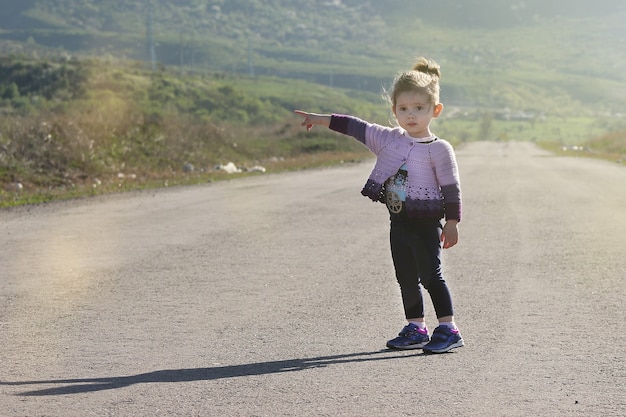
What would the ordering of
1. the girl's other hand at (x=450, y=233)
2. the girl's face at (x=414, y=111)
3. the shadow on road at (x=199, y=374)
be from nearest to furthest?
1. the shadow on road at (x=199, y=374)
2. the girl's other hand at (x=450, y=233)
3. the girl's face at (x=414, y=111)

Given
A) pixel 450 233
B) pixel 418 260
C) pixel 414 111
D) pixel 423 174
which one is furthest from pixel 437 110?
pixel 418 260

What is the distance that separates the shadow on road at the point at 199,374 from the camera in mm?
5168

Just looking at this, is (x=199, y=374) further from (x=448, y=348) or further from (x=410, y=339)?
(x=448, y=348)

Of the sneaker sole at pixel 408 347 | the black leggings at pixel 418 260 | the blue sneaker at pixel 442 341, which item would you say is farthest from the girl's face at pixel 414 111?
the sneaker sole at pixel 408 347

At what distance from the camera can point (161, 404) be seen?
15.8ft

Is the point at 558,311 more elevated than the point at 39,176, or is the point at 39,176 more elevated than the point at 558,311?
the point at 558,311

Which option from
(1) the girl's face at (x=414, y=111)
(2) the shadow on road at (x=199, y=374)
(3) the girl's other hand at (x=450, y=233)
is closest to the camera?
(2) the shadow on road at (x=199, y=374)

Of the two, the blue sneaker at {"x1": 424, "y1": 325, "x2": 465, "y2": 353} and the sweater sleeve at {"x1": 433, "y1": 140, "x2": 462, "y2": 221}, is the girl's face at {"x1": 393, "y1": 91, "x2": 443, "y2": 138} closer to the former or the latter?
the sweater sleeve at {"x1": 433, "y1": 140, "x2": 462, "y2": 221}

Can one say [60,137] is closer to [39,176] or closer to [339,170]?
[39,176]

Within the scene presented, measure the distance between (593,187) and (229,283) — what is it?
577 inches

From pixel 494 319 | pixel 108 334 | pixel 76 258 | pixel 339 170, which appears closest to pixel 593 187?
pixel 339 170

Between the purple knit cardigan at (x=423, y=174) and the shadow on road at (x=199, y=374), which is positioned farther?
the purple knit cardigan at (x=423, y=174)

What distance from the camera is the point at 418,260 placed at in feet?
20.1

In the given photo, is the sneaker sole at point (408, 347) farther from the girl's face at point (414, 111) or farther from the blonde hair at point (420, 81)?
the blonde hair at point (420, 81)
